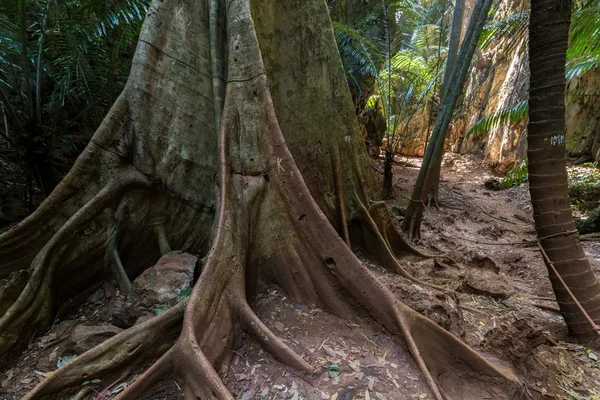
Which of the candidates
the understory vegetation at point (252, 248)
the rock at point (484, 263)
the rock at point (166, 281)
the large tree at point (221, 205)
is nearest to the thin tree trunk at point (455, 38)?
the understory vegetation at point (252, 248)

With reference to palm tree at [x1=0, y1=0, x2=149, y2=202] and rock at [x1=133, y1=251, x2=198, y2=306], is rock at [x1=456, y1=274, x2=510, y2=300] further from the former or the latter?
palm tree at [x1=0, y1=0, x2=149, y2=202]

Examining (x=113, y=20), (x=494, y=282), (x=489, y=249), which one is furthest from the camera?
(x=489, y=249)

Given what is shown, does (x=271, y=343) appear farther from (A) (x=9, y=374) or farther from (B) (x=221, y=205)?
(A) (x=9, y=374)

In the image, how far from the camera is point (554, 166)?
7.39 feet

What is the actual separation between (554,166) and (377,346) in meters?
1.85

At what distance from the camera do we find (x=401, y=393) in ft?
5.41

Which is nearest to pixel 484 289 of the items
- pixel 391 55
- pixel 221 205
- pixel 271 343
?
pixel 271 343

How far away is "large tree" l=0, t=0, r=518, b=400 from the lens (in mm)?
1899

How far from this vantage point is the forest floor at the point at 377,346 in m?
1.69

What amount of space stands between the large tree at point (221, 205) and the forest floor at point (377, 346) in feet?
0.33

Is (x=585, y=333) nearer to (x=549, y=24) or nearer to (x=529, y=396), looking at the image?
(x=529, y=396)

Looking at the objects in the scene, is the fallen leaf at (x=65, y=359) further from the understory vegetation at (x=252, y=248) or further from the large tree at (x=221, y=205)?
the large tree at (x=221, y=205)

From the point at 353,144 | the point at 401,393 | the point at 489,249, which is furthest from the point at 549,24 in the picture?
the point at 489,249

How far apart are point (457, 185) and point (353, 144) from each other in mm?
8364
